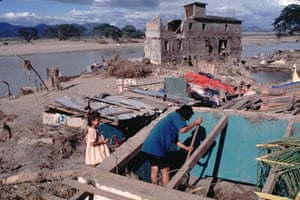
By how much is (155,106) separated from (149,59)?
58.9 ft

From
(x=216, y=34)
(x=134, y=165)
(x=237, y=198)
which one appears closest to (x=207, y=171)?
(x=237, y=198)

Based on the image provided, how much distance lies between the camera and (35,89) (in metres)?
19.4

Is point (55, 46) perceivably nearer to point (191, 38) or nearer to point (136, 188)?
point (191, 38)

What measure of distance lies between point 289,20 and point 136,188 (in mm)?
56693

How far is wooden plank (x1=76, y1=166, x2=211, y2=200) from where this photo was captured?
357 cm

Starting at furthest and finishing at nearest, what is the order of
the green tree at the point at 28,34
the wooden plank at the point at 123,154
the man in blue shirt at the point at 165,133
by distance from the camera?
the green tree at the point at 28,34, the man in blue shirt at the point at 165,133, the wooden plank at the point at 123,154

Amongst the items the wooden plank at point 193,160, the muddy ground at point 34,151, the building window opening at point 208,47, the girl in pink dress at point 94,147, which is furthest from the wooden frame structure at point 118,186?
the building window opening at point 208,47

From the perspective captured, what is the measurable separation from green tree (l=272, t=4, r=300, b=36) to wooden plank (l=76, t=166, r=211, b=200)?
55.3 meters

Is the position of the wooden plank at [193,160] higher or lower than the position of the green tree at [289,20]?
lower

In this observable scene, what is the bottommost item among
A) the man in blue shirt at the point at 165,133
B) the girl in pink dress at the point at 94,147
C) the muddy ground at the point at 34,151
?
the muddy ground at the point at 34,151

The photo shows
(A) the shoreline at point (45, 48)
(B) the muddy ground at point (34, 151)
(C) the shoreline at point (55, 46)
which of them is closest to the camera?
(B) the muddy ground at point (34, 151)

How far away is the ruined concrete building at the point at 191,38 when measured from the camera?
26406 mm

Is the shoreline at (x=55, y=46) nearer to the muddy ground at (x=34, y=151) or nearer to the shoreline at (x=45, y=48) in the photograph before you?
the shoreline at (x=45, y=48)

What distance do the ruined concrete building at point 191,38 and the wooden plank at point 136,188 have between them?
22659 millimetres
